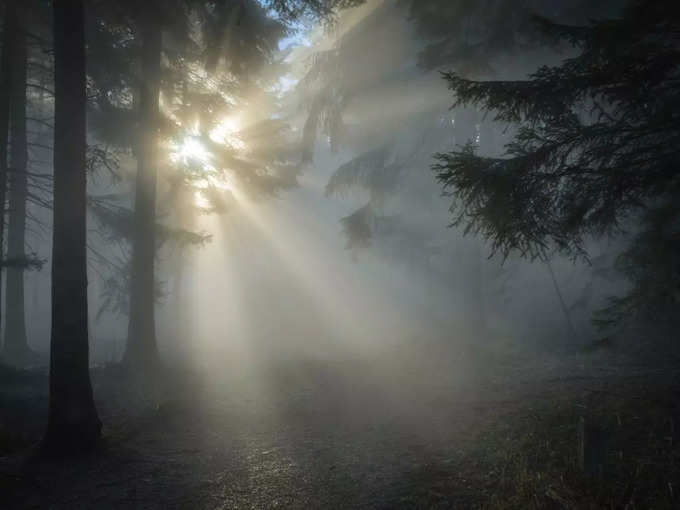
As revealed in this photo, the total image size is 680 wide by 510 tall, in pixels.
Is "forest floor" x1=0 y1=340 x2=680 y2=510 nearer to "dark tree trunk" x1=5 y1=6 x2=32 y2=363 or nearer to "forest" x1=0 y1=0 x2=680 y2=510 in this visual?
"forest" x1=0 y1=0 x2=680 y2=510

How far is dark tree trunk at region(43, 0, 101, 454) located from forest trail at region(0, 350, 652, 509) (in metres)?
0.57

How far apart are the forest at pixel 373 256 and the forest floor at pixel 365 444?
0.05 meters

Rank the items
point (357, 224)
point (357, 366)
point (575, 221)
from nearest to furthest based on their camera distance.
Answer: point (575, 221)
point (357, 366)
point (357, 224)

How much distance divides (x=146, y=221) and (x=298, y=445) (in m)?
7.66

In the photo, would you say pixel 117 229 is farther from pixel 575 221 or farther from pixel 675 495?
A: pixel 675 495

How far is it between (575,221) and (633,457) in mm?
2994

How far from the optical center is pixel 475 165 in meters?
5.43

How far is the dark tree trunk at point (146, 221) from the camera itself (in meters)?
11.1

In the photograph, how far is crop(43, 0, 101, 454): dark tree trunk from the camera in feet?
20.1

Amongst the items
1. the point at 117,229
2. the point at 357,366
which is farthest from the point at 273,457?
the point at 117,229

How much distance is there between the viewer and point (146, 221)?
37.3ft

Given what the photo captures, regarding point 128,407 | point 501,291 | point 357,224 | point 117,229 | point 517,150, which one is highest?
point 117,229

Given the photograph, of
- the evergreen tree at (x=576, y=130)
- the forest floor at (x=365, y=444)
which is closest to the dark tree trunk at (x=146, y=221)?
the forest floor at (x=365, y=444)

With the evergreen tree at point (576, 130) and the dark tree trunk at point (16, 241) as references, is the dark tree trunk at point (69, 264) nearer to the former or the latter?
the evergreen tree at point (576, 130)
